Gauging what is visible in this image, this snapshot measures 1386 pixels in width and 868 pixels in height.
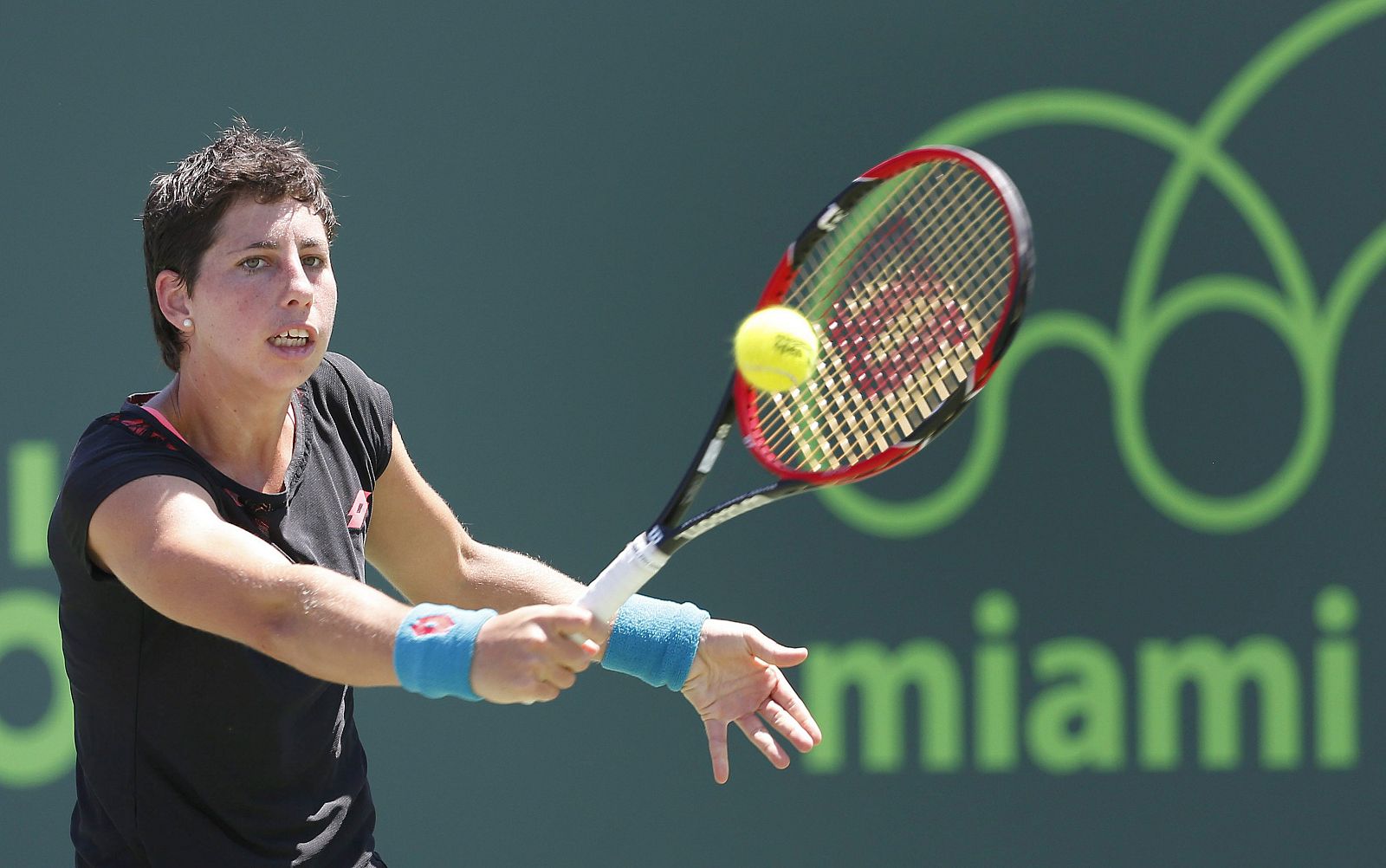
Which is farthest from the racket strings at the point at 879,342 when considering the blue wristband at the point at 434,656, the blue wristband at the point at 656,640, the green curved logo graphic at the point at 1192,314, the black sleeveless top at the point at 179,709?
the green curved logo graphic at the point at 1192,314

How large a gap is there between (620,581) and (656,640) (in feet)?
1.12

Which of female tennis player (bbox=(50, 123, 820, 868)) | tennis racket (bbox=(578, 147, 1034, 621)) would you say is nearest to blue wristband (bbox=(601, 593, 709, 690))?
female tennis player (bbox=(50, 123, 820, 868))

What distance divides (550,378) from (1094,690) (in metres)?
1.36

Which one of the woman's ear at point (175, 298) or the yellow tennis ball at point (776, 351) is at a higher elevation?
the woman's ear at point (175, 298)

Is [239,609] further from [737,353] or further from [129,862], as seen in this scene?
[737,353]

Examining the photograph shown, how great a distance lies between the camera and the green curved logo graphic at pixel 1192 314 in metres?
3.37

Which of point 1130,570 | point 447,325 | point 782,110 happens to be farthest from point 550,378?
point 1130,570

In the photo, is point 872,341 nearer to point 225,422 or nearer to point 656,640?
point 656,640

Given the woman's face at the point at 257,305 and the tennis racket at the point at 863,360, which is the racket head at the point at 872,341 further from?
the woman's face at the point at 257,305

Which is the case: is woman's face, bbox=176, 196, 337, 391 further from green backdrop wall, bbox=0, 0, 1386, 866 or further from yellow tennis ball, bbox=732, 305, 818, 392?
green backdrop wall, bbox=0, 0, 1386, 866

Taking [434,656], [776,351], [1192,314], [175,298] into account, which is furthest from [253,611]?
[1192,314]

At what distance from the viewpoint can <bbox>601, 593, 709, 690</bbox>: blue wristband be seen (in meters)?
2.13

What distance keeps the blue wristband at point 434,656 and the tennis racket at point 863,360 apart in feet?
0.64

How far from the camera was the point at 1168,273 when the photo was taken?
3375mm
